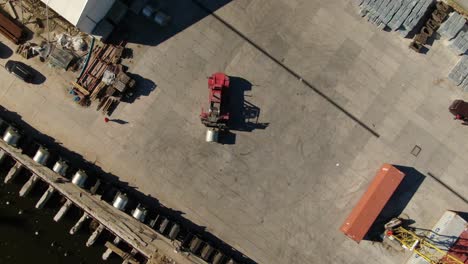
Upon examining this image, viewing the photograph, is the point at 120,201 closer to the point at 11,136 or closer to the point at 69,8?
the point at 11,136

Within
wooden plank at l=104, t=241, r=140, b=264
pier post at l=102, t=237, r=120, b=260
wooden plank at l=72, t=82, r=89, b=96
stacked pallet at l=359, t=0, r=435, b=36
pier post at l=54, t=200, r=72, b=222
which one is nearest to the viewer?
stacked pallet at l=359, t=0, r=435, b=36

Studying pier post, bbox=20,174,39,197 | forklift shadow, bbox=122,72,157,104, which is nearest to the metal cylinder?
forklift shadow, bbox=122,72,157,104

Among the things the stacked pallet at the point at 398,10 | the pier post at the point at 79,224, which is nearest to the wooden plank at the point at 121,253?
the pier post at the point at 79,224

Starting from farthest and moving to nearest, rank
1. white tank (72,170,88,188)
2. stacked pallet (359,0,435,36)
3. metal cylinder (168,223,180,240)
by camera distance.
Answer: stacked pallet (359,0,435,36)
metal cylinder (168,223,180,240)
white tank (72,170,88,188)

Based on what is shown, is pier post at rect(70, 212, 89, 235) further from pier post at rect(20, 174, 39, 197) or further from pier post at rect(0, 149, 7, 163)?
pier post at rect(0, 149, 7, 163)

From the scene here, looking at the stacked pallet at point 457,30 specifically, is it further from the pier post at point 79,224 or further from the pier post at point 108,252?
the pier post at point 79,224

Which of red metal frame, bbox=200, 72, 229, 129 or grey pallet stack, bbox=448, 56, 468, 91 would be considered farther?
grey pallet stack, bbox=448, 56, 468, 91
